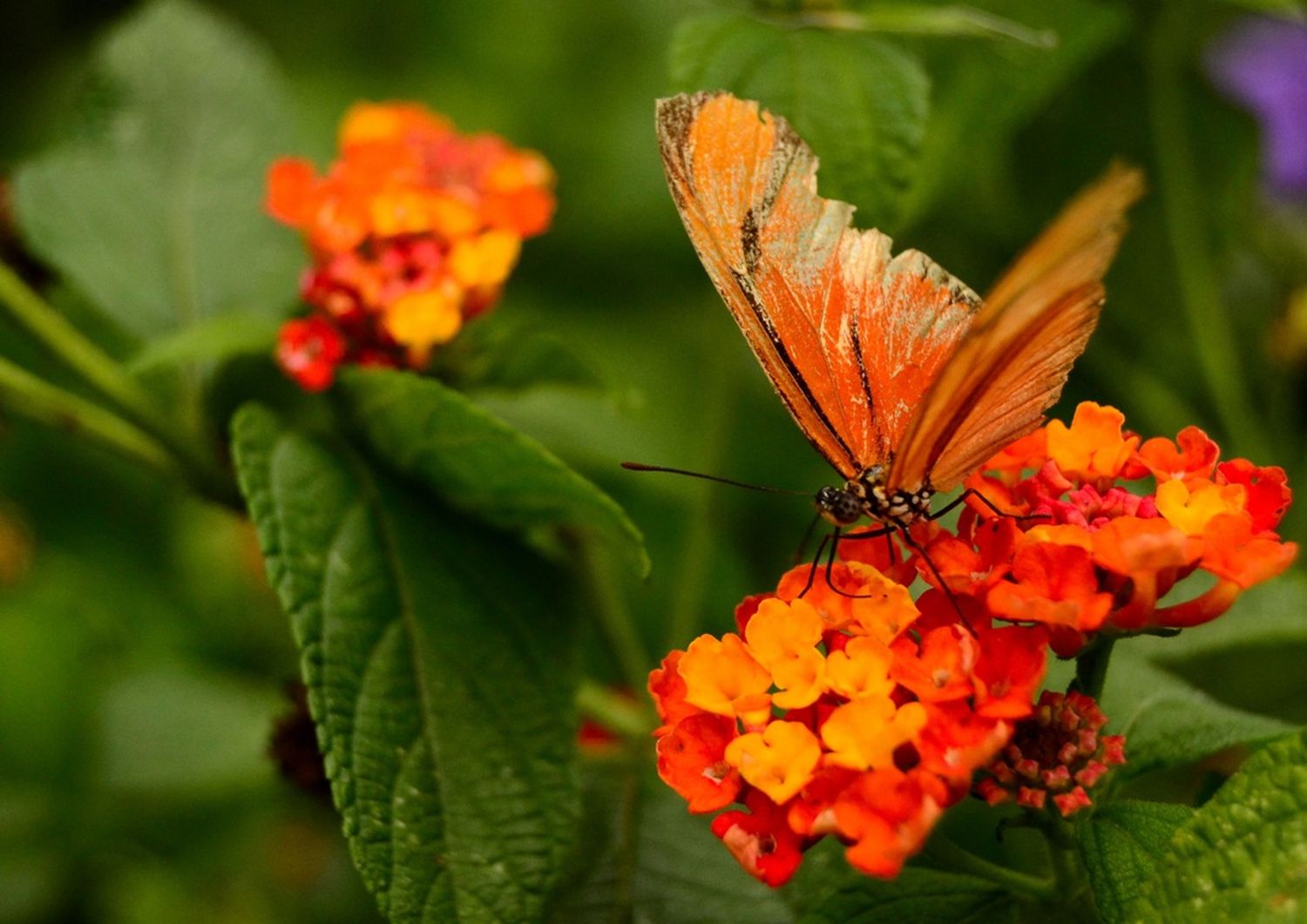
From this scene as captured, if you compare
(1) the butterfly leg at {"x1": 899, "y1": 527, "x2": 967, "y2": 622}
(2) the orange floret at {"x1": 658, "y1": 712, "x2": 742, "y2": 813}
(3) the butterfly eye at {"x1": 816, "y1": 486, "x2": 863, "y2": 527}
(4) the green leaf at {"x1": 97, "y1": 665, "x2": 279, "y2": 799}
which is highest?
(1) the butterfly leg at {"x1": 899, "y1": 527, "x2": 967, "y2": 622}

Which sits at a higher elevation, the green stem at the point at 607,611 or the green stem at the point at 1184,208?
the green stem at the point at 1184,208

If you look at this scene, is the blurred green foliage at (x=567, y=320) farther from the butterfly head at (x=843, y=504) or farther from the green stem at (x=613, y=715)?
Result: the butterfly head at (x=843, y=504)

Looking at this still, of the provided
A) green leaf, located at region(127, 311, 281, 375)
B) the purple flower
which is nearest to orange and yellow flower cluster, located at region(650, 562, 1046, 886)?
green leaf, located at region(127, 311, 281, 375)

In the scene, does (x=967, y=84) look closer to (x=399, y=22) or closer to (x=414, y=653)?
(x=414, y=653)

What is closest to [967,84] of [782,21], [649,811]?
[782,21]

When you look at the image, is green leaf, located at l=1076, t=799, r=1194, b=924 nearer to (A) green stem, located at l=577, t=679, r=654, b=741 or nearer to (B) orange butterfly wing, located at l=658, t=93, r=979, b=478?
(B) orange butterfly wing, located at l=658, t=93, r=979, b=478

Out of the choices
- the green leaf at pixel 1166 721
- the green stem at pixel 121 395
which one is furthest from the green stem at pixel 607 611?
the green leaf at pixel 1166 721
